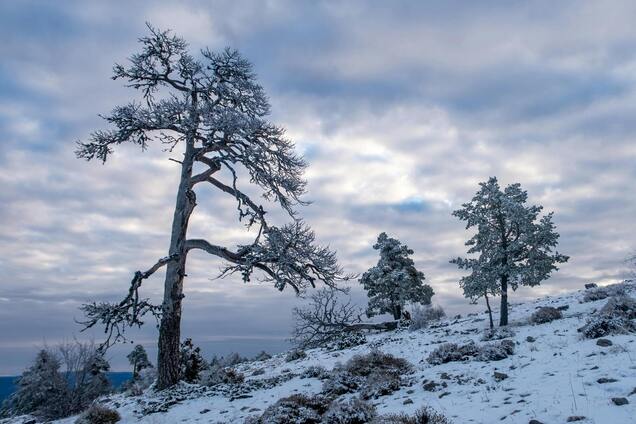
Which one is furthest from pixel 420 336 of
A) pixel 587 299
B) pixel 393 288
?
pixel 393 288

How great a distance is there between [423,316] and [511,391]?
21.6 metres

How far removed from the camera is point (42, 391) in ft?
74.3

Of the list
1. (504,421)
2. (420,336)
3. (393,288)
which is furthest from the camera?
(393,288)

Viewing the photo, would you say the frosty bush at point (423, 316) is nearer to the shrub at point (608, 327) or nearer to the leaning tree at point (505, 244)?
the leaning tree at point (505, 244)

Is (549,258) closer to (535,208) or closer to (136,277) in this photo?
(535,208)

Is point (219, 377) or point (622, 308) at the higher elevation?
point (622, 308)

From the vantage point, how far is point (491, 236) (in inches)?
1054

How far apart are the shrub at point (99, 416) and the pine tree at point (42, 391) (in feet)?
20.6

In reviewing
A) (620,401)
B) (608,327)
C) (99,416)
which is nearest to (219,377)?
(99,416)

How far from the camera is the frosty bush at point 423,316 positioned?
2850 centimetres

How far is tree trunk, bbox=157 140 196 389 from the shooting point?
613 inches

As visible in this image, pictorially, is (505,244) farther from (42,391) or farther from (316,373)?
(42,391)

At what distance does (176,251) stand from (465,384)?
35.1 ft

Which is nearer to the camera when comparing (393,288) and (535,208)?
(535,208)
